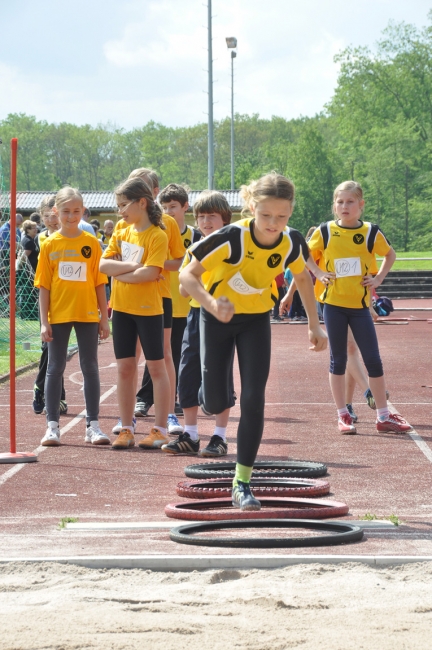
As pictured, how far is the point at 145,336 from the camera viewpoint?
7738 millimetres

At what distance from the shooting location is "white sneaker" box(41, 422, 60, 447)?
8.12 metres

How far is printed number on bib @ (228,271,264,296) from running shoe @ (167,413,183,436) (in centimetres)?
309

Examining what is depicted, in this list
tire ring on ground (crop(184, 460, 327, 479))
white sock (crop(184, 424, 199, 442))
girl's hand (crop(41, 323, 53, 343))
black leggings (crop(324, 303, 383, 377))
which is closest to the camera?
tire ring on ground (crop(184, 460, 327, 479))

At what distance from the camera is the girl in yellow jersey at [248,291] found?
213 inches

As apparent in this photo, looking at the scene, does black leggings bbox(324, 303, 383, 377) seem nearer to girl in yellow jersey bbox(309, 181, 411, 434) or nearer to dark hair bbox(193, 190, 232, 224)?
girl in yellow jersey bbox(309, 181, 411, 434)

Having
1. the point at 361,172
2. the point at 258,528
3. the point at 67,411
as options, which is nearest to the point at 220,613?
the point at 258,528

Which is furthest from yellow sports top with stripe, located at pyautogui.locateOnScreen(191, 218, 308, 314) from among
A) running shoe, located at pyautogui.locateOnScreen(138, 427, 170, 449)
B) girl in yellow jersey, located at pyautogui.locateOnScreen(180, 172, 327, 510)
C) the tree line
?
the tree line

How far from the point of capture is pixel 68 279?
26.6 ft

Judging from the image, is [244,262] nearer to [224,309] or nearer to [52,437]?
[224,309]

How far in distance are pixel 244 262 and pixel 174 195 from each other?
10.2 feet

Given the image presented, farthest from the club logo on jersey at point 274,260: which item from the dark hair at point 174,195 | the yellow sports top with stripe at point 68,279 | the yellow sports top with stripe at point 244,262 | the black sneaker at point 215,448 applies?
the dark hair at point 174,195

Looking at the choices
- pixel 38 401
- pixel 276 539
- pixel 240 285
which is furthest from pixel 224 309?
pixel 38 401

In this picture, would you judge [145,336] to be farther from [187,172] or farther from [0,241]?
[187,172]

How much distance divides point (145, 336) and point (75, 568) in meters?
3.38
